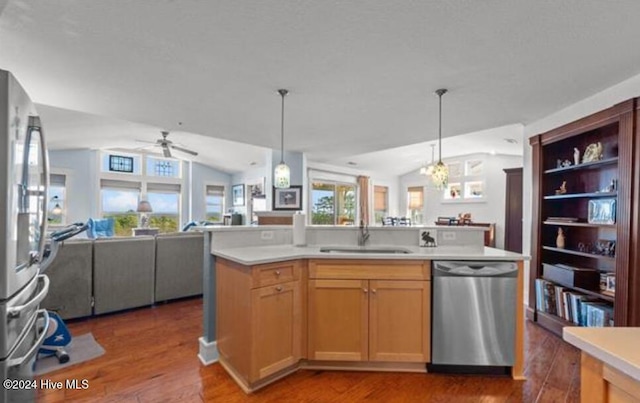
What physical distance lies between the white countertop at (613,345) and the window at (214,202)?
9381 mm

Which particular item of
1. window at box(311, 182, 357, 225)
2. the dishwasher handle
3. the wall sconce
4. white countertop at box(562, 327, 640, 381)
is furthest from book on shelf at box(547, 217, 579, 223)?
the wall sconce

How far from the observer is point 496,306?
2199 millimetres

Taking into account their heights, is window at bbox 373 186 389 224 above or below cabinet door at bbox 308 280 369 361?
above

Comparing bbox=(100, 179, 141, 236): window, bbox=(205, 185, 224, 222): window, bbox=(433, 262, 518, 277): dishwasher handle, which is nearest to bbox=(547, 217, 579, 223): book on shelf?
bbox=(433, 262, 518, 277): dishwasher handle

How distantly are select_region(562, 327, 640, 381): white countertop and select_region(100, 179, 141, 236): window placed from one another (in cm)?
896

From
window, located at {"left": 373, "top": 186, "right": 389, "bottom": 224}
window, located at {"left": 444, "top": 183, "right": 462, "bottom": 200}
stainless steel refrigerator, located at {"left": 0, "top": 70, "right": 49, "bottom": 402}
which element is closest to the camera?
stainless steel refrigerator, located at {"left": 0, "top": 70, "right": 49, "bottom": 402}

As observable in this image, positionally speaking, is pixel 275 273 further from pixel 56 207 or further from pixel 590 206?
pixel 56 207

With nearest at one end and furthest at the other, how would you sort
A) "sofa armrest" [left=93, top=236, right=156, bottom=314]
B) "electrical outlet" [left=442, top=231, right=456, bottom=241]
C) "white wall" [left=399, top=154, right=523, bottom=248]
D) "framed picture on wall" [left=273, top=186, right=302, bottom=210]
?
"electrical outlet" [left=442, top=231, right=456, bottom=241] → "sofa armrest" [left=93, top=236, right=156, bottom=314] → "framed picture on wall" [left=273, top=186, right=302, bottom=210] → "white wall" [left=399, top=154, right=523, bottom=248]

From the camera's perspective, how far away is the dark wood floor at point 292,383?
1983 mm

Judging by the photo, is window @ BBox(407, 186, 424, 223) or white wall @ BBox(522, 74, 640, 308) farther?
window @ BBox(407, 186, 424, 223)

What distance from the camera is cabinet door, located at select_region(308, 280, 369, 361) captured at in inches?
88.8

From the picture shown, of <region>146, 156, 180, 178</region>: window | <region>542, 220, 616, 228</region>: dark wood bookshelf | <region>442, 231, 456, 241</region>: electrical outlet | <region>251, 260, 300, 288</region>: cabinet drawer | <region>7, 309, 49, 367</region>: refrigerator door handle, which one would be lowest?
<region>7, 309, 49, 367</region>: refrigerator door handle

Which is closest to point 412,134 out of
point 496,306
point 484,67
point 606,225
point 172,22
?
point 484,67

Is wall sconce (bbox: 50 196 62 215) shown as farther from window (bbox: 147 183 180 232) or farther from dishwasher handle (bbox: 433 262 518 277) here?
dishwasher handle (bbox: 433 262 518 277)
